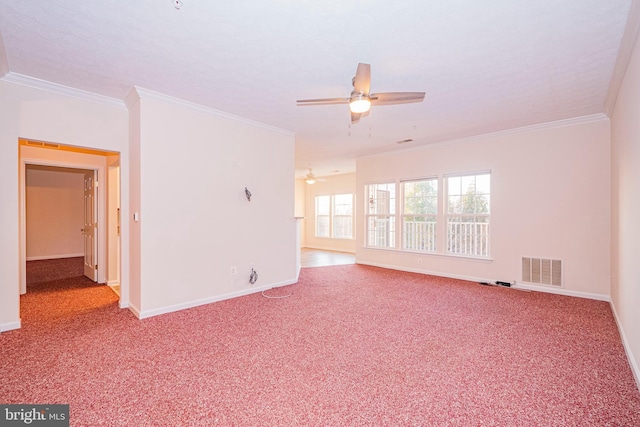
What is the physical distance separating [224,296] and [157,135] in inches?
89.8

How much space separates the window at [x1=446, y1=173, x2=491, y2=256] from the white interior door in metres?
6.49

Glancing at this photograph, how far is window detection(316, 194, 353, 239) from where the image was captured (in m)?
9.99

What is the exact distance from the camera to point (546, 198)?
4.73 metres

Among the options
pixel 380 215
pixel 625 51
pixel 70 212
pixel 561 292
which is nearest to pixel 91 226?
pixel 70 212

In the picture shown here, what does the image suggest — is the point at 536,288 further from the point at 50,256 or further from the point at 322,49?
the point at 50,256

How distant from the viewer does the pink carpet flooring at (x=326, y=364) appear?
1.87 metres

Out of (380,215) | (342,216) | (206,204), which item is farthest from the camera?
(342,216)

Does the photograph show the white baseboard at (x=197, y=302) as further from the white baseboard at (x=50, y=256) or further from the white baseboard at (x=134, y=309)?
the white baseboard at (x=50, y=256)

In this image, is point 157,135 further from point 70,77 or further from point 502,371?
point 502,371

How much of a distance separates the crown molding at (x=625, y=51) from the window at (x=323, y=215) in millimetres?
7739

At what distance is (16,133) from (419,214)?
630cm

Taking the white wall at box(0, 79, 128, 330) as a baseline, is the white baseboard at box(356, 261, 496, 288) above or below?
below

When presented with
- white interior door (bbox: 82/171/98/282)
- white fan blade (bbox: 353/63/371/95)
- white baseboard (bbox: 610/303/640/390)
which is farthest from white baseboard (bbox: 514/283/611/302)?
white interior door (bbox: 82/171/98/282)

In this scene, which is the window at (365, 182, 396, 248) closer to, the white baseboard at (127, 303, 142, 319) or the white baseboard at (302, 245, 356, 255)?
the white baseboard at (302, 245, 356, 255)
